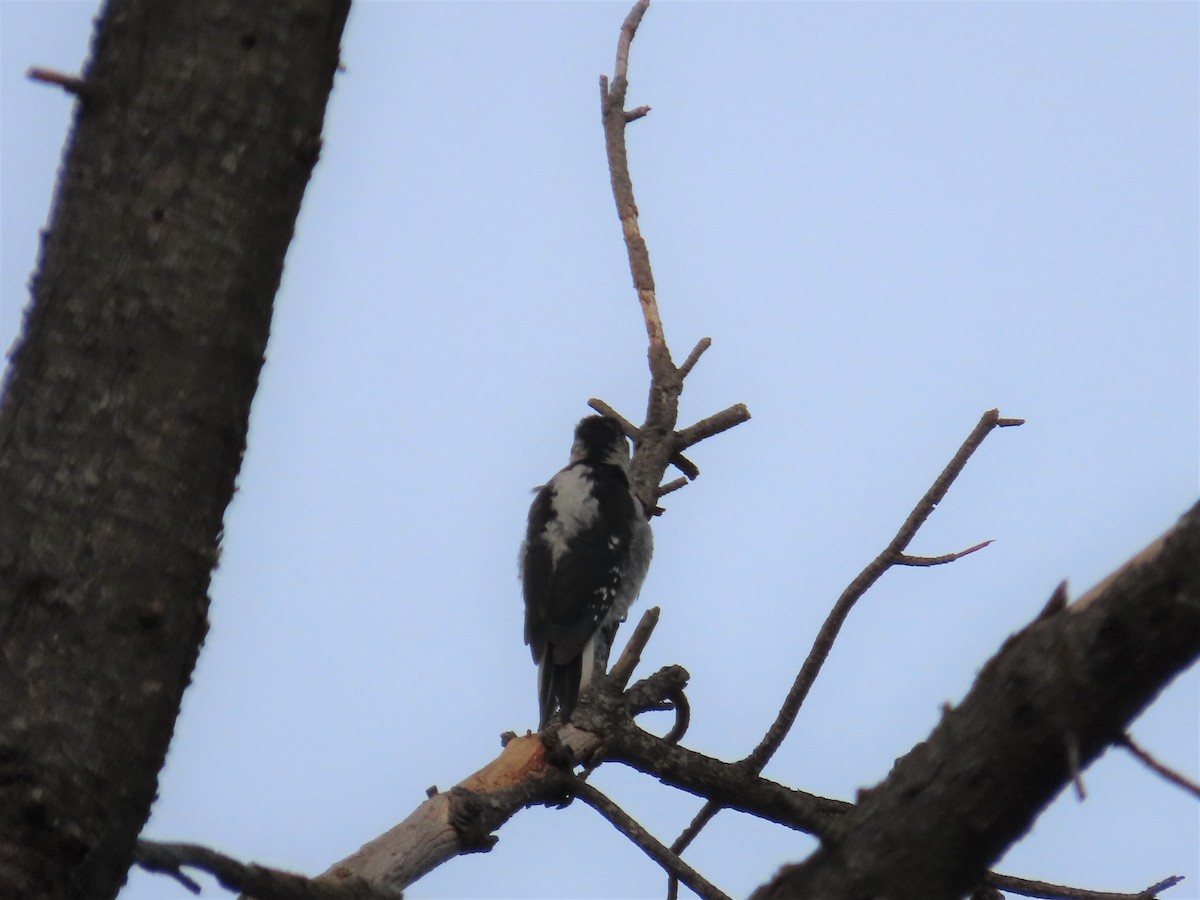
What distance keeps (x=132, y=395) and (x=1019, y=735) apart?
1149mm

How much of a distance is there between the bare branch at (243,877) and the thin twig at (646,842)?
873 mm

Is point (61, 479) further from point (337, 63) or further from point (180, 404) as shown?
point (337, 63)

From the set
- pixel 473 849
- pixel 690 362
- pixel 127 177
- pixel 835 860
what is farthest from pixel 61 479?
pixel 690 362

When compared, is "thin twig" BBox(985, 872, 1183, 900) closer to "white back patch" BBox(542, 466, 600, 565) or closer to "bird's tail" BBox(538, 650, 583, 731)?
"bird's tail" BBox(538, 650, 583, 731)

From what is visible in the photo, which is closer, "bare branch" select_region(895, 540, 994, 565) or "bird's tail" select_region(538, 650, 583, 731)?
"bare branch" select_region(895, 540, 994, 565)

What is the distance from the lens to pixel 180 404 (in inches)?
68.5

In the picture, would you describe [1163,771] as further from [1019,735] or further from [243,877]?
[243,877]

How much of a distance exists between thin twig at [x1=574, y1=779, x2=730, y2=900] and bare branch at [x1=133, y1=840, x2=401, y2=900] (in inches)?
34.4

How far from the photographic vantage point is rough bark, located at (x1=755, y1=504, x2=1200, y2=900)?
1.34m

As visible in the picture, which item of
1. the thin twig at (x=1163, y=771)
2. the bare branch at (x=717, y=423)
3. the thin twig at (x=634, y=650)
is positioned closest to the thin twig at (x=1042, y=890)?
the thin twig at (x=634, y=650)

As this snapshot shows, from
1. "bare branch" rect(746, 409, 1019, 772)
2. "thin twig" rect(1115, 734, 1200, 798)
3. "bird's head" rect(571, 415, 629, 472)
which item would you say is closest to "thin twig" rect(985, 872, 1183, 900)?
"bare branch" rect(746, 409, 1019, 772)

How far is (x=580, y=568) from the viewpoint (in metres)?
6.39

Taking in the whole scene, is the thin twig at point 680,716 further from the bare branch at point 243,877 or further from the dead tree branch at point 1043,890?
the bare branch at point 243,877

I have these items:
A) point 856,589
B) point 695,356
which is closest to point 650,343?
point 695,356
